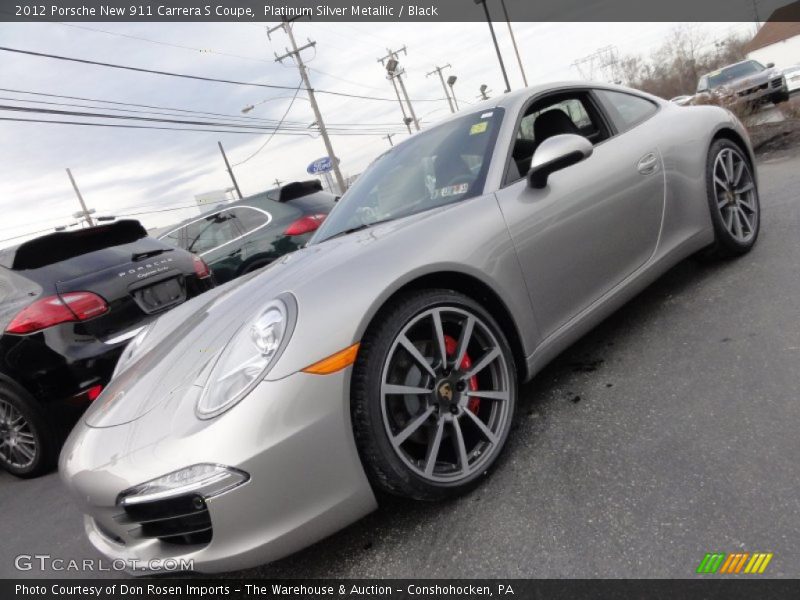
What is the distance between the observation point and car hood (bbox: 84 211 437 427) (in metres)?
1.81

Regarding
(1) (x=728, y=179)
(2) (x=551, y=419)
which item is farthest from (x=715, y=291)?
(2) (x=551, y=419)

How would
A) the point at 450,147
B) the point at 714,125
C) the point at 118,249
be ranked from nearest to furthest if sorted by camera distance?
the point at 450,147
the point at 714,125
the point at 118,249

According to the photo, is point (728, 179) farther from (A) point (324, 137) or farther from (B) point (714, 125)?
(A) point (324, 137)

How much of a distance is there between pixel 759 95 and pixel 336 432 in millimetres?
10443

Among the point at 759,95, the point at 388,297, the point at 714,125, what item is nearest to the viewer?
the point at 388,297

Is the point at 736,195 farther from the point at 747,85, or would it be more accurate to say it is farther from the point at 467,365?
the point at 747,85

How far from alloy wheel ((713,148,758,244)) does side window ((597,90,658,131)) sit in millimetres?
540

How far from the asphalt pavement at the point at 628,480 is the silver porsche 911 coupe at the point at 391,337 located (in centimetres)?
21

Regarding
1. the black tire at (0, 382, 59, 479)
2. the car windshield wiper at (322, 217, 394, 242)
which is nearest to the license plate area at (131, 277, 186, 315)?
the black tire at (0, 382, 59, 479)

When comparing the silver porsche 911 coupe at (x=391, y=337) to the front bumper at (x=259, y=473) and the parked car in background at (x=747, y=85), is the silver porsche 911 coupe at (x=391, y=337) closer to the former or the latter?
the front bumper at (x=259, y=473)

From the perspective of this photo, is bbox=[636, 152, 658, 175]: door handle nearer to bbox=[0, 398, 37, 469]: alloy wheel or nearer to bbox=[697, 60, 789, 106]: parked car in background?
bbox=[0, 398, 37, 469]: alloy wheel

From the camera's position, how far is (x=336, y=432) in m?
1.65

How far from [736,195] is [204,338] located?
3365 mm

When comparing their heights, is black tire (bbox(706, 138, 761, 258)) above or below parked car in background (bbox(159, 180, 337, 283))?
below
